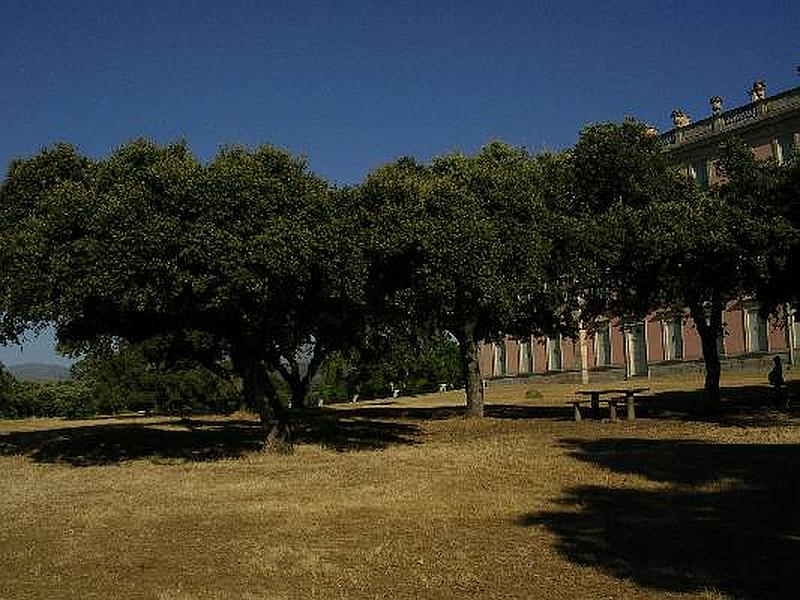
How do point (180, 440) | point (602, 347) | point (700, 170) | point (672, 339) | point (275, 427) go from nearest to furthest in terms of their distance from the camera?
1. point (275, 427)
2. point (180, 440)
3. point (672, 339)
4. point (700, 170)
5. point (602, 347)

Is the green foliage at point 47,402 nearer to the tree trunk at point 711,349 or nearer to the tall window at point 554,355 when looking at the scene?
the tall window at point 554,355

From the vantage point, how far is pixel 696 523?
38.5ft

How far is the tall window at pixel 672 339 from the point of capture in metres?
66.5

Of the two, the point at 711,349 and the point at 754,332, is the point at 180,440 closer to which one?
the point at 711,349

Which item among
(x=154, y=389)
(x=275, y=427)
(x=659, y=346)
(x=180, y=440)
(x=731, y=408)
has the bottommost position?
(x=180, y=440)

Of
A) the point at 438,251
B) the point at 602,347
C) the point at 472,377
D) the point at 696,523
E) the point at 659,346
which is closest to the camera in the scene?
the point at 696,523

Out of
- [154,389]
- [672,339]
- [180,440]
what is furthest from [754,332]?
[180,440]

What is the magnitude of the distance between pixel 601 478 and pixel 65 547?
9338 millimetres

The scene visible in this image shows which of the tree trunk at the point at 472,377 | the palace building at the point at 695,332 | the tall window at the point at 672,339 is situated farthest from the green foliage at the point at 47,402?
the tall window at the point at 672,339

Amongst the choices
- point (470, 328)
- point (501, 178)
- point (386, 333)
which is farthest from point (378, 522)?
point (386, 333)

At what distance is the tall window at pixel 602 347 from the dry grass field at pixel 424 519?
48490mm

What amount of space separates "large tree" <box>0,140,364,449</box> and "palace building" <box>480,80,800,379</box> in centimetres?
3387

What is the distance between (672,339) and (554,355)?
1372 centimetres

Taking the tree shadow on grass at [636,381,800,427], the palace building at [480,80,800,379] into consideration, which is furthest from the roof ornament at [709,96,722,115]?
the tree shadow on grass at [636,381,800,427]
